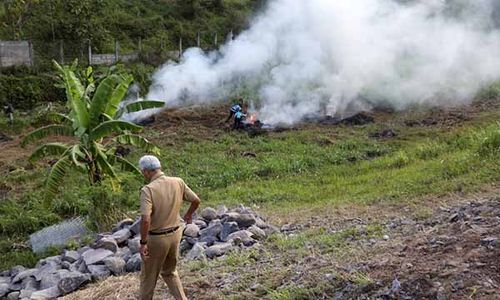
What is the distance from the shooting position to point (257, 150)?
51.7 feet

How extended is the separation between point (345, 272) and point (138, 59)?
21.5 meters

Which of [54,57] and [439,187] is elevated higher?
[54,57]

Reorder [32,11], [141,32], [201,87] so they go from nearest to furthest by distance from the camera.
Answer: [201,87] < [32,11] < [141,32]

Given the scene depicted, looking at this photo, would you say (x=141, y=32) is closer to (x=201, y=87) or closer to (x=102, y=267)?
(x=201, y=87)

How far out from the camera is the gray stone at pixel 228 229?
7.89 meters

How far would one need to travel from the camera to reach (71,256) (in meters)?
8.53

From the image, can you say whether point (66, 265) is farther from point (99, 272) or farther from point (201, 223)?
point (201, 223)

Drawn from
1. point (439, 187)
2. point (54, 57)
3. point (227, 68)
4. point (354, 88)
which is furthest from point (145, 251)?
point (54, 57)

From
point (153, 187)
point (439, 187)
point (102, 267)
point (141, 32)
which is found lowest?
point (102, 267)

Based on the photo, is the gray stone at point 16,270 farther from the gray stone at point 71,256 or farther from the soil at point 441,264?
the soil at point 441,264

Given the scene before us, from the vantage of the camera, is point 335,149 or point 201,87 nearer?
point 335,149

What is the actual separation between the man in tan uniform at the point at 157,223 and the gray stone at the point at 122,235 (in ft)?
10.6

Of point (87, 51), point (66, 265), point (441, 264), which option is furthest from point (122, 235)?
Answer: point (87, 51)

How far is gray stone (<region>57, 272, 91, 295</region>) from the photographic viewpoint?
285 inches
